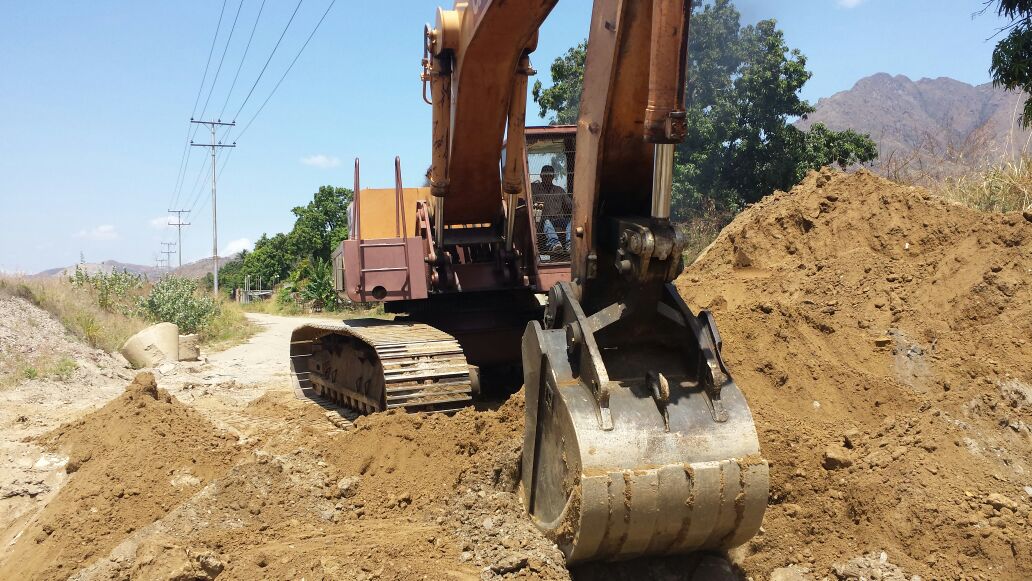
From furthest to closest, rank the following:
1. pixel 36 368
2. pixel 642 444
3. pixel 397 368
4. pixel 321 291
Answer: pixel 321 291 < pixel 36 368 < pixel 397 368 < pixel 642 444

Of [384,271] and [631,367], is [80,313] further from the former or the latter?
[631,367]

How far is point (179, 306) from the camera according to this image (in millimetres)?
19125

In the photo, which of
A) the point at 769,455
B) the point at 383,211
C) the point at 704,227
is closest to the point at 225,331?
the point at 704,227

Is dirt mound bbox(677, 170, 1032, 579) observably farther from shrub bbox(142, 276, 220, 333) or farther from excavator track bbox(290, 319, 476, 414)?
shrub bbox(142, 276, 220, 333)

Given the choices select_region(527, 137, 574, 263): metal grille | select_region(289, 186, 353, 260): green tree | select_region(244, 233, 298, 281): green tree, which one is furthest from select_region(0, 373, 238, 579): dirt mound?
select_region(244, 233, 298, 281): green tree

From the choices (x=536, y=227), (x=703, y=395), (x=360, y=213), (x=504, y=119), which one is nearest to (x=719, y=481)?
(x=703, y=395)

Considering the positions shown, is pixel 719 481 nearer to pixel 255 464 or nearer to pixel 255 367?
pixel 255 464

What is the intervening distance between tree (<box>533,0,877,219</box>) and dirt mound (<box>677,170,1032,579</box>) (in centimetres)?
1207

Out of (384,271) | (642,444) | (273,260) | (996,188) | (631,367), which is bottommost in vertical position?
(273,260)

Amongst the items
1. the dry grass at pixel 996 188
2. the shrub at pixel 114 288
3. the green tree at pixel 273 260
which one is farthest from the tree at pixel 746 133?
the green tree at pixel 273 260

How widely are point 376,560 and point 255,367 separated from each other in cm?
1016

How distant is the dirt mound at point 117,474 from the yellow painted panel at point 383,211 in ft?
7.71

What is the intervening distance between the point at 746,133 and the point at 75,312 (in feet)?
51.6

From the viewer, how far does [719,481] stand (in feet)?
11.0
